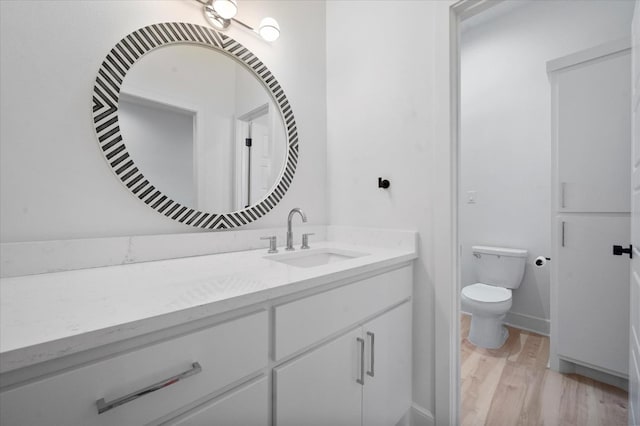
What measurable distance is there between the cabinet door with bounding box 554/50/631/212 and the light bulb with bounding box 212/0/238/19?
198cm

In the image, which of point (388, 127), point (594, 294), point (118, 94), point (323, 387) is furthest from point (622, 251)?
point (118, 94)

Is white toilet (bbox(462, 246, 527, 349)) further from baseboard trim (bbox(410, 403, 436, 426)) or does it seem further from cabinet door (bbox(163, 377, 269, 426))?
cabinet door (bbox(163, 377, 269, 426))

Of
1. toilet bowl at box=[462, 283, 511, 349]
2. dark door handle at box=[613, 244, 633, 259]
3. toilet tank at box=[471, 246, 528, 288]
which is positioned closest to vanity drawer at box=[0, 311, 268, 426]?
dark door handle at box=[613, 244, 633, 259]

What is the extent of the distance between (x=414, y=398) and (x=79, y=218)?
1.63 m

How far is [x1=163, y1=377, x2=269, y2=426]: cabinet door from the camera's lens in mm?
618

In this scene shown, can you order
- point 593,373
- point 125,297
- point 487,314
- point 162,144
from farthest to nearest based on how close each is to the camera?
point 487,314
point 593,373
point 162,144
point 125,297

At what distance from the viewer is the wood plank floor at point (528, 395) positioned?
1384mm

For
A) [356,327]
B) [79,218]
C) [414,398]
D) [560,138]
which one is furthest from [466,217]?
[79,218]

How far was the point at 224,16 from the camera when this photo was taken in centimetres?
127

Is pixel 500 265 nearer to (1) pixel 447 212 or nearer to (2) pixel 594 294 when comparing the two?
(2) pixel 594 294

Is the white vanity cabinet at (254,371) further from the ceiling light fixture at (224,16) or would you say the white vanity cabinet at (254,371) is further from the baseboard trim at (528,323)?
the baseboard trim at (528,323)

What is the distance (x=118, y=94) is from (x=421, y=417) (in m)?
1.90

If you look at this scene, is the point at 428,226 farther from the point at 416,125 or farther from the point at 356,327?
the point at 356,327

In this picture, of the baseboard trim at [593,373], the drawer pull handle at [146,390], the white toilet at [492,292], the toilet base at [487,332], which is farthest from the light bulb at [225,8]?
the baseboard trim at [593,373]
